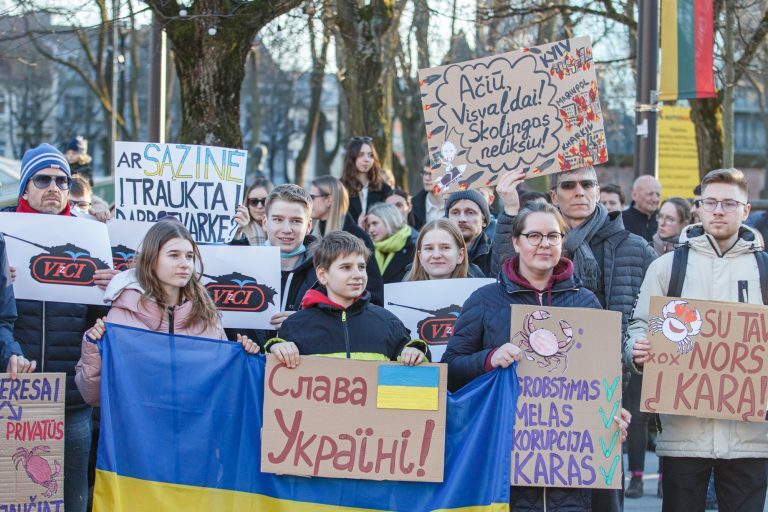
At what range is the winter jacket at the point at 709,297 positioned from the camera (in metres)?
5.30

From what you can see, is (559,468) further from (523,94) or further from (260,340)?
(523,94)

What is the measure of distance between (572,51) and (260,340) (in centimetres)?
253

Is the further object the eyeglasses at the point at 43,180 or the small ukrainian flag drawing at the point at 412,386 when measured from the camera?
the eyeglasses at the point at 43,180

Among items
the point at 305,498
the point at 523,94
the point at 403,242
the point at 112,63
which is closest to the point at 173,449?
the point at 305,498

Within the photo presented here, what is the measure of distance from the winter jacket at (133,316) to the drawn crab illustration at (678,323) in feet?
7.04

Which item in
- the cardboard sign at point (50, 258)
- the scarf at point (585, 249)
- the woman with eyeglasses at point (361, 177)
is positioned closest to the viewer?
the cardboard sign at point (50, 258)

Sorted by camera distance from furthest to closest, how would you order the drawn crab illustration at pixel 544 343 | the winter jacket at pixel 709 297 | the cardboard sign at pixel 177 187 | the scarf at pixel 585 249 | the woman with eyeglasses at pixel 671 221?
the woman with eyeglasses at pixel 671 221, the cardboard sign at pixel 177 187, the scarf at pixel 585 249, the winter jacket at pixel 709 297, the drawn crab illustration at pixel 544 343

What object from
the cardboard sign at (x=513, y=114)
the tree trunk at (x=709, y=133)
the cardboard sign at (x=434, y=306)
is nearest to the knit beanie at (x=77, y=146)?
the cardboard sign at (x=513, y=114)

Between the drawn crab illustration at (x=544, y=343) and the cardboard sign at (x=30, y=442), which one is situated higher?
the drawn crab illustration at (x=544, y=343)

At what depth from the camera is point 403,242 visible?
335 inches

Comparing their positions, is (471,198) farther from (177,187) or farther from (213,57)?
(213,57)

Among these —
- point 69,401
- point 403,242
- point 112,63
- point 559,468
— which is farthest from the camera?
point 112,63

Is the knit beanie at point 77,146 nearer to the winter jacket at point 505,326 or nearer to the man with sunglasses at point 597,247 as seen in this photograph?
the man with sunglasses at point 597,247

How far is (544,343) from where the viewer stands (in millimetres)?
5086
